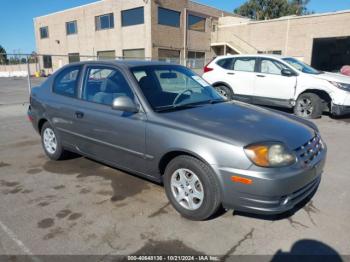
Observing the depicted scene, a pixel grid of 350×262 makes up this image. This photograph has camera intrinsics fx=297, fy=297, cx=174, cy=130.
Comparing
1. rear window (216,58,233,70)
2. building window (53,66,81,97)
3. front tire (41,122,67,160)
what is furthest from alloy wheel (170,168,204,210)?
rear window (216,58,233,70)

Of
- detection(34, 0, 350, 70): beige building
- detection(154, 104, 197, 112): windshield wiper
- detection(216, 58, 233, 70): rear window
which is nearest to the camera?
detection(154, 104, 197, 112): windshield wiper

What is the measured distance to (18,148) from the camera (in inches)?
230

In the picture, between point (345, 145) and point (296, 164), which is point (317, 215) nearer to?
point (296, 164)

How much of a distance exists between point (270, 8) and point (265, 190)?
56962 millimetres

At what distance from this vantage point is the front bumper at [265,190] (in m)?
2.66

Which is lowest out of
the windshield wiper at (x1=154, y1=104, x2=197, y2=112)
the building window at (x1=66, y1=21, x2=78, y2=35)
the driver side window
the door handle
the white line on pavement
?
the white line on pavement

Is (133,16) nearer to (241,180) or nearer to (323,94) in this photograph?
(323,94)

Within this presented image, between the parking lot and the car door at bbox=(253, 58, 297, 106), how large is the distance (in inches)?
173

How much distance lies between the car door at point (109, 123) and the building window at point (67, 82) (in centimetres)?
23

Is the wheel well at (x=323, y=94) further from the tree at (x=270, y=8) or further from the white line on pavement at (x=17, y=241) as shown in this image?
the tree at (x=270, y=8)

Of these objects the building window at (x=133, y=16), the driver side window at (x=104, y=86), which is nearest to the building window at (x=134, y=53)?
the building window at (x=133, y=16)

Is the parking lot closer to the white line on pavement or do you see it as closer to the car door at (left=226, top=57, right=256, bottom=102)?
the white line on pavement

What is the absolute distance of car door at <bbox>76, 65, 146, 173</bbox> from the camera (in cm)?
351

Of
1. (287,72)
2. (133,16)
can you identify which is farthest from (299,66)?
(133,16)
